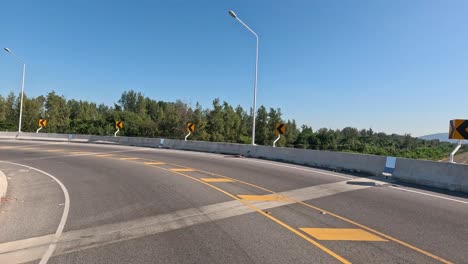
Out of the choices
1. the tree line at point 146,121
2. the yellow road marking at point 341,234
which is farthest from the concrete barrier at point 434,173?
the tree line at point 146,121

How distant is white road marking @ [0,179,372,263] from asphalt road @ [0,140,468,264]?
2 centimetres

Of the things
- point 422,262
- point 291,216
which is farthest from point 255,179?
point 422,262

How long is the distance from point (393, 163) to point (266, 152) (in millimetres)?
10901

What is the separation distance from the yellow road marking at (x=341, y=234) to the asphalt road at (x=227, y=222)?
0.06 feet

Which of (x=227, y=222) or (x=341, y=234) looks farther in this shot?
(x=227, y=222)

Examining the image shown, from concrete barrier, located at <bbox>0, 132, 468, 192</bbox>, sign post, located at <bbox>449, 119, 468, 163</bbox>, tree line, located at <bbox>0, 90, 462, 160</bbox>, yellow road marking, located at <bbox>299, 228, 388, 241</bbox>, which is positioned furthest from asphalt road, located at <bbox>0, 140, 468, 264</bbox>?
tree line, located at <bbox>0, 90, 462, 160</bbox>

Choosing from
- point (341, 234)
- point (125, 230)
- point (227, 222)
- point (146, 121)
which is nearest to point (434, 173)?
→ point (341, 234)

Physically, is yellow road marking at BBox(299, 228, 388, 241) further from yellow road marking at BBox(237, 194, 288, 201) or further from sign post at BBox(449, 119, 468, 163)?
sign post at BBox(449, 119, 468, 163)

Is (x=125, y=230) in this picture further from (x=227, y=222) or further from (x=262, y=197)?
(x=262, y=197)

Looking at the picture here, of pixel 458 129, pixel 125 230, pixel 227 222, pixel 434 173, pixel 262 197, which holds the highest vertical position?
pixel 458 129

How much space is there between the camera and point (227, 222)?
739 cm

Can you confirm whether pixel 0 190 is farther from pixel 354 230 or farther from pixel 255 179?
pixel 354 230

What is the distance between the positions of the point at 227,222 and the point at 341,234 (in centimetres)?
216

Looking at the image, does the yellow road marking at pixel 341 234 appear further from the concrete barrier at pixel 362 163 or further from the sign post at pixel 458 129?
the sign post at pixel 458 129
